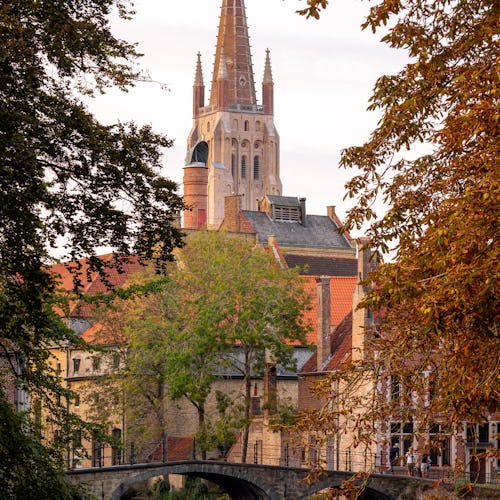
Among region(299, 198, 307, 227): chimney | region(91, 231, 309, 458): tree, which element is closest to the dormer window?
region(299, 198, 307, 227): chimney

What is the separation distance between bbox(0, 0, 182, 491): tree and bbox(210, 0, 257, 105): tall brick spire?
→ 127 m

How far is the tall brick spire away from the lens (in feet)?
465

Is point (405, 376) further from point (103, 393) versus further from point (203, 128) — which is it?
point (203, 128)

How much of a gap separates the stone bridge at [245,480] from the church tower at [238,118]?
9730cm

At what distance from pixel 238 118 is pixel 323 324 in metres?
97.1

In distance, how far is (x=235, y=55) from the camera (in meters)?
144

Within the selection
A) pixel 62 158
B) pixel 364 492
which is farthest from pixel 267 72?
pixel 62 158

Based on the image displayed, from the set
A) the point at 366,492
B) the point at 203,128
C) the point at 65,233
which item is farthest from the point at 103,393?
the point at 203,128

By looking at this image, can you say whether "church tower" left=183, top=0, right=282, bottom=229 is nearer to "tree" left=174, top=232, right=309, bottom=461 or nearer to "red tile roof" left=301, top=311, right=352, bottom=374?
"red tile roof" left=301, top=311, right=352, bottom=374

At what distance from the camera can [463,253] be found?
12.2 m

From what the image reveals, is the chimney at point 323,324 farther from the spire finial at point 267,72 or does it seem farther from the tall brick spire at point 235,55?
the tall brick spire at point 235,55

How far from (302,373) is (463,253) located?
38008 millimetres

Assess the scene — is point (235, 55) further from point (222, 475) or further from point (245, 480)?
point (245, 480)

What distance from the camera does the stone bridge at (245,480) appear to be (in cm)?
4081
